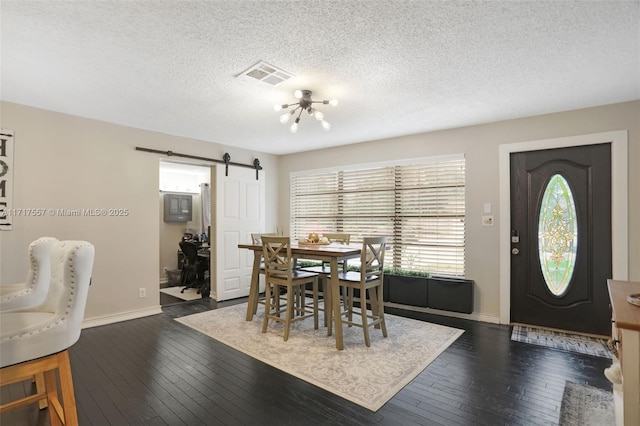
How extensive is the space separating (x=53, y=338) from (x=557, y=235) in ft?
14.8

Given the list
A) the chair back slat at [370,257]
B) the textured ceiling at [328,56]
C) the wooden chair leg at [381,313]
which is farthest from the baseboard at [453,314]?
the textured ceiling at [328,56]

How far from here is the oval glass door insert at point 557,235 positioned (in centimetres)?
357

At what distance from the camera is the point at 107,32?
2.09 meters

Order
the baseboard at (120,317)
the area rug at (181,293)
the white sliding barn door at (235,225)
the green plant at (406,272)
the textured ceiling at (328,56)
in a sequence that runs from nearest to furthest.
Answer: the textured ceiling at (328,56) < the baseboard at (120,317) < the green plant at (406,272) < the white sliding barn door at (235,225) < the area rug at (181,293)

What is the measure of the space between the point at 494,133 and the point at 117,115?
4530mm

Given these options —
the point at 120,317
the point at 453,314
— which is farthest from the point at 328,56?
the point at 120,317

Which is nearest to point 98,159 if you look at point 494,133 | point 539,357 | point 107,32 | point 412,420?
point 107,32

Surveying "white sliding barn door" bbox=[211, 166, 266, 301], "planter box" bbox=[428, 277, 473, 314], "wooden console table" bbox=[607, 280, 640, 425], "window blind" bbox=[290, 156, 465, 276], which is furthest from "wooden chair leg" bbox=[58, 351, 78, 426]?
"window blind" bbox=[290, 156, 465, 276]

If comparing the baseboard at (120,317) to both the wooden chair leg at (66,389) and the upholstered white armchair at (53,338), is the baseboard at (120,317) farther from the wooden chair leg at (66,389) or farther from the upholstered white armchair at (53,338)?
the wooden chair leg at (66,389)

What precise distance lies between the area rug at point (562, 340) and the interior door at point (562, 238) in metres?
0.12

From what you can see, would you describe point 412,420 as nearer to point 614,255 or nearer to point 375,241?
point 375,241

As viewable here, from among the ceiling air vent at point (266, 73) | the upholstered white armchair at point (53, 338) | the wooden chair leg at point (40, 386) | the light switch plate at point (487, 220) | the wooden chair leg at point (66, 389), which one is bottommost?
the wooden chair leg at point (40, 386)

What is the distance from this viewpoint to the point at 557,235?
3.65 metres

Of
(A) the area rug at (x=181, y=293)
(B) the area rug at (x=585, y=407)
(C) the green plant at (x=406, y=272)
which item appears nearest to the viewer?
(B) the area rug at (x=585, y=407)
